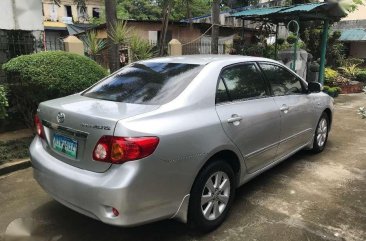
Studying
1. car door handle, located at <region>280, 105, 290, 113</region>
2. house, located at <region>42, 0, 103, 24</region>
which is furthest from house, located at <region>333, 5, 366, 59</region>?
house, located at <region>42, 0, 103, 24</region>

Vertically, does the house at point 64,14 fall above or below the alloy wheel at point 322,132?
above

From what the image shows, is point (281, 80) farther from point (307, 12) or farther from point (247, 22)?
point (247, 22)

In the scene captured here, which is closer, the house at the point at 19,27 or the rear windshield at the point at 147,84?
the rear windshield at the point at 147,84

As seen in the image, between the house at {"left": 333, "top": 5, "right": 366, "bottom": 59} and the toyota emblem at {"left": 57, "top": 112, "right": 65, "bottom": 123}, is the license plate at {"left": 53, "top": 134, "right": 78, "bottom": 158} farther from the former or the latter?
the house at {"left": 333, "top": 5, "right": 366, "bottom": 59}

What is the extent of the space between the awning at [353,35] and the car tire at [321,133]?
14157 millimetres

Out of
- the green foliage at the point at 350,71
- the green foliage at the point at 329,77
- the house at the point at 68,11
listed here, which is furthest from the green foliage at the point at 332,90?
the house at the point at 68,11

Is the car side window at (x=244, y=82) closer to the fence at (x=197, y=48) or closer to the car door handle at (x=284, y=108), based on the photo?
the car door handle at (x=284, y=108)

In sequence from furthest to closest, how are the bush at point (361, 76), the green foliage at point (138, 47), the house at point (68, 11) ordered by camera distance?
the house at point (68, 11)
the bush at point (361, 76)
the green foliage at point (138, 47)

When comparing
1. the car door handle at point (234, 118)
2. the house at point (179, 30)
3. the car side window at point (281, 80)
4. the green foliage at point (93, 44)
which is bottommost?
the car door handle at point (234, 118)

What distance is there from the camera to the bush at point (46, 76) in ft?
17.1

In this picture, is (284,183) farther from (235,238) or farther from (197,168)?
(197,168)

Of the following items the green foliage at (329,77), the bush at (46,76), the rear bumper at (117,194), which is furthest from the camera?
the green foliage at (329,77)

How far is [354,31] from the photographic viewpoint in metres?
18.4

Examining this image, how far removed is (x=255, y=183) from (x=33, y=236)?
2557 mm
